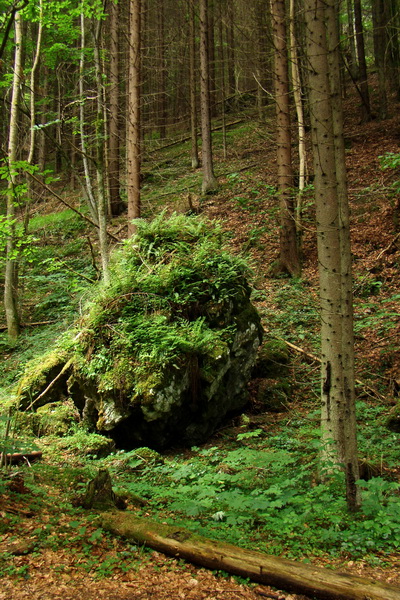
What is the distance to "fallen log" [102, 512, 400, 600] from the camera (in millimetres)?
2848

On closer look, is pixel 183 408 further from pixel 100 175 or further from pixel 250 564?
pixel 100 175

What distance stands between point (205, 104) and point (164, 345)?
48.0ft

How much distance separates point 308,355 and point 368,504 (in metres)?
5.14

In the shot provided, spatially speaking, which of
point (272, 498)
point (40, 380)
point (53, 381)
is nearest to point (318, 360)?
point (272, 498)

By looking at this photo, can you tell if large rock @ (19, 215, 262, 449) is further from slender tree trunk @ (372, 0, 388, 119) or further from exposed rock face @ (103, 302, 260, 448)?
slender tree trunk @ (372, 0, 388, 119)

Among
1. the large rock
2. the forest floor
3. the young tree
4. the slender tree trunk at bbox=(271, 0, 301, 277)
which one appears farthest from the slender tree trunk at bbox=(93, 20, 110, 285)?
the young tree

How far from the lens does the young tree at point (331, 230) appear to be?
14.7 ft

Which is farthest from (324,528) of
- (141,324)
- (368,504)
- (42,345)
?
(42,345)

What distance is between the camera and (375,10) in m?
20.0

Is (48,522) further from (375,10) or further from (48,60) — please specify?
(375,10)

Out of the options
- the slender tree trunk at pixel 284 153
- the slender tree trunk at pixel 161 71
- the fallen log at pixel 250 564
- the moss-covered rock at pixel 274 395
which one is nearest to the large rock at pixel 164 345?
the moss-covered rock at pixel 274 395

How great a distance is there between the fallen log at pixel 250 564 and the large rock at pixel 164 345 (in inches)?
97.3

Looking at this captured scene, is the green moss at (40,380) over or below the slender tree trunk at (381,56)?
below

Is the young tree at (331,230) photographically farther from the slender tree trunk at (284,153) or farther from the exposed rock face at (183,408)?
the slender tree trunk at (284,153)
